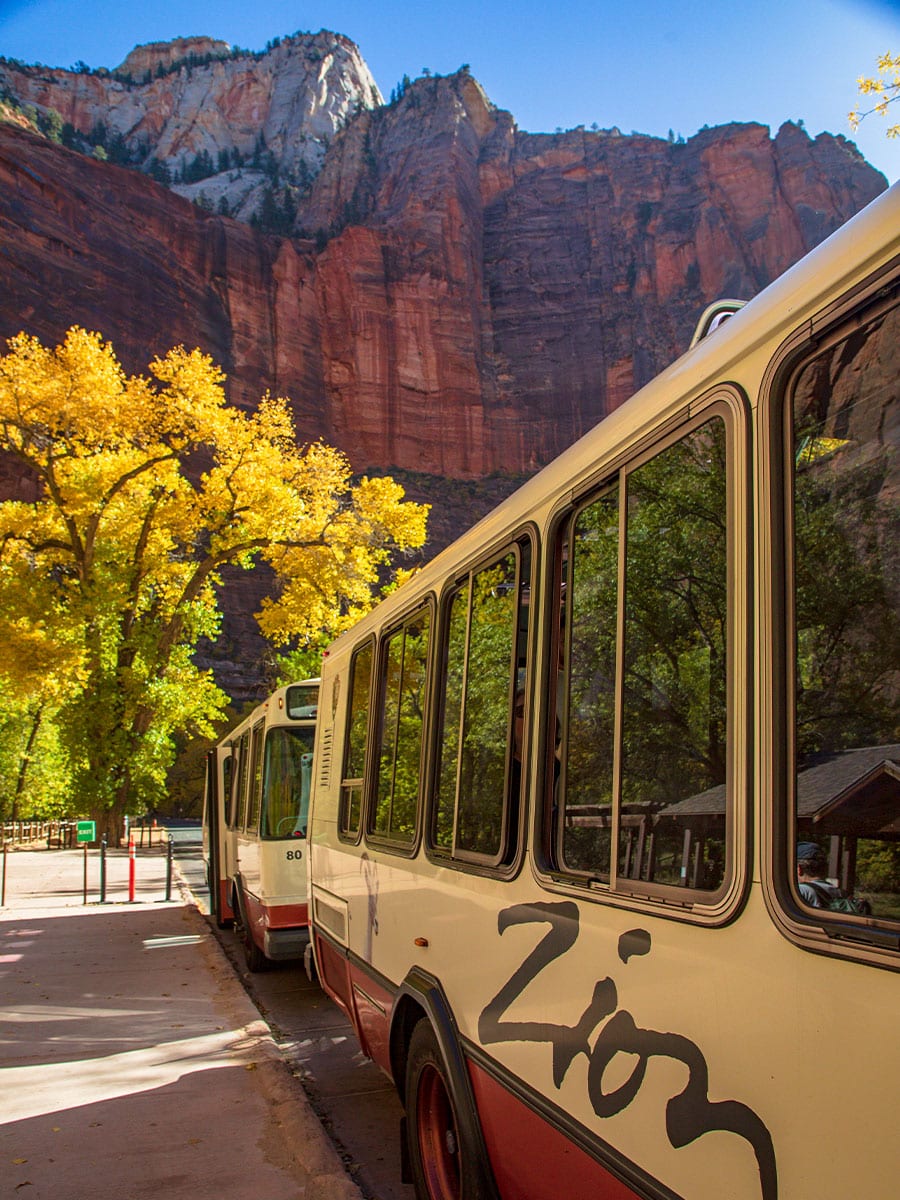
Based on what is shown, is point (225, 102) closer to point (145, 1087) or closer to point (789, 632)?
point (145, 1087)

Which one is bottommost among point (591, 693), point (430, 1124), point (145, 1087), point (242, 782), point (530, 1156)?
point (145, 1087)

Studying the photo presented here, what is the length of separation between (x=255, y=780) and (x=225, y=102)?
119 m

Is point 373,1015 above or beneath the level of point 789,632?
beneath

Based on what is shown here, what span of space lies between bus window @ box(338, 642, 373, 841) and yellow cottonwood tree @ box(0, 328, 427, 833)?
16362 millimetres

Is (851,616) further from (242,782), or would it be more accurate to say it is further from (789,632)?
(242,782)

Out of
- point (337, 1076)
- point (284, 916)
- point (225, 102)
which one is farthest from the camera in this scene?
Result: point (225, 102)

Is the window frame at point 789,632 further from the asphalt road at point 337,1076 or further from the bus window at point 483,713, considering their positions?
the asphalt road at point 337,1076

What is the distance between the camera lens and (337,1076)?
6.17 metres

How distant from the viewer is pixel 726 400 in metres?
2.09

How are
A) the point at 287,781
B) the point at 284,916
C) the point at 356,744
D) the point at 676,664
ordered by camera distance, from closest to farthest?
the point at 676,664 → the point at 356,744 → the point at 284,916 → the point at 287,781

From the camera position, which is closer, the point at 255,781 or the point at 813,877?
the point at 813,877

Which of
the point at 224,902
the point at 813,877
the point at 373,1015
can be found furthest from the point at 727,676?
the point at 224,902

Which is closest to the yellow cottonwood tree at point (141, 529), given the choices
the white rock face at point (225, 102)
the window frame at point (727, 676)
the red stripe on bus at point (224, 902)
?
the red stripe on bus at point (224, 902)

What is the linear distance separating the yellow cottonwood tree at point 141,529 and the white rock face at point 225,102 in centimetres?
9268
